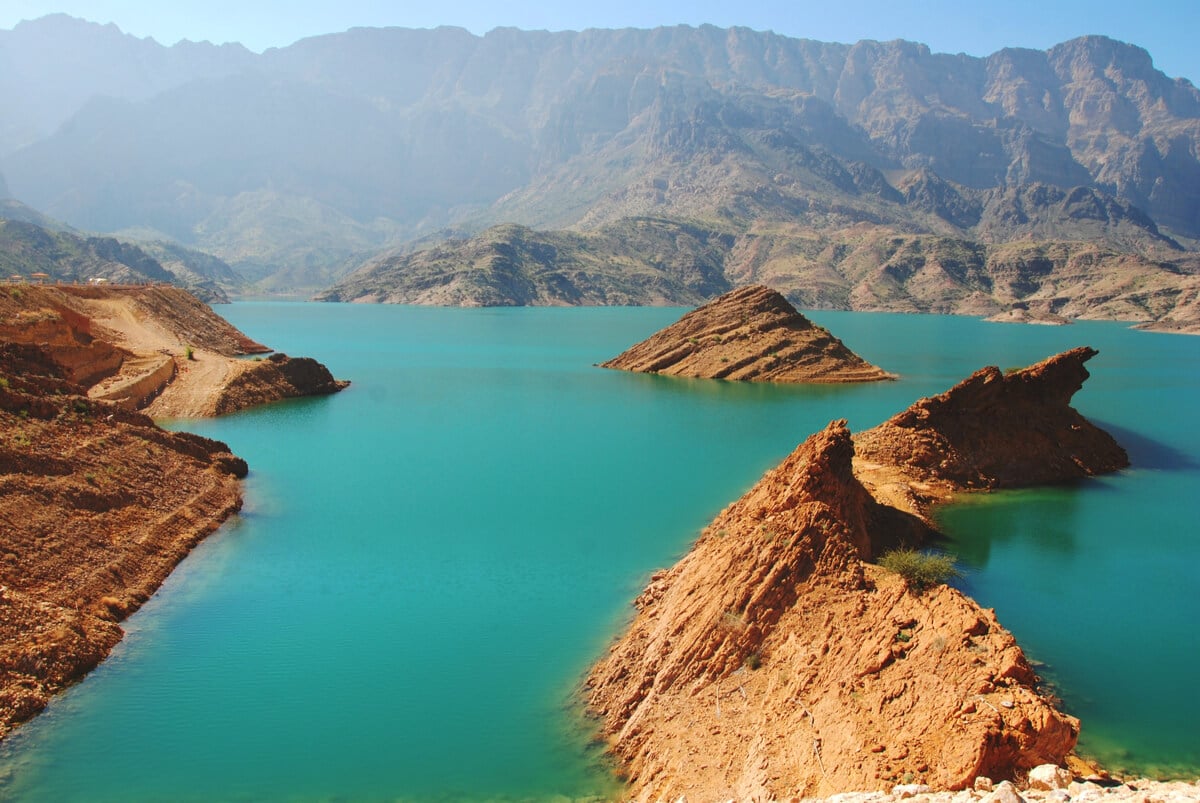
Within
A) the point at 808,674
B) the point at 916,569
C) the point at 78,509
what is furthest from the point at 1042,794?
the point at 78,509

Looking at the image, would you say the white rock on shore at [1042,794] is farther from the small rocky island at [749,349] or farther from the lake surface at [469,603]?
the small rocky island at [749,349]

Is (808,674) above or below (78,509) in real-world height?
below

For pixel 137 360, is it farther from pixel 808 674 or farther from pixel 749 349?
pixel 808 674

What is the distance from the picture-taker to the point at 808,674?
1725cm

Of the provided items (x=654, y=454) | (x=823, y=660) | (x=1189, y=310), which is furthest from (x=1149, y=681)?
(x=1189, y=310)

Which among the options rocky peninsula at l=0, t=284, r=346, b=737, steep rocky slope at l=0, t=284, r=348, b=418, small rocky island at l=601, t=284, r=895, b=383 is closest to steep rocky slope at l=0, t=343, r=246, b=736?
rocky peninsula at l=0, t=284, r=346, b=737

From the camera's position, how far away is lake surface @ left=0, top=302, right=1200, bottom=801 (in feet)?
59.9

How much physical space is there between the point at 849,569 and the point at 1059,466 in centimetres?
3122

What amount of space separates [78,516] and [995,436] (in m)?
41.7

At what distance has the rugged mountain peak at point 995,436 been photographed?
141ft

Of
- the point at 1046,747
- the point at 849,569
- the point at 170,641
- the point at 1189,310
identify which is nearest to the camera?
the point at 1046,747

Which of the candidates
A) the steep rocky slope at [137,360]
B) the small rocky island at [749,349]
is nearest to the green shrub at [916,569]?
the steep rocky slope at [137,360]

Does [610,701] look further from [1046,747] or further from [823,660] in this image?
[1046,747]

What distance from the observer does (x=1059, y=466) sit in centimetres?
4497
